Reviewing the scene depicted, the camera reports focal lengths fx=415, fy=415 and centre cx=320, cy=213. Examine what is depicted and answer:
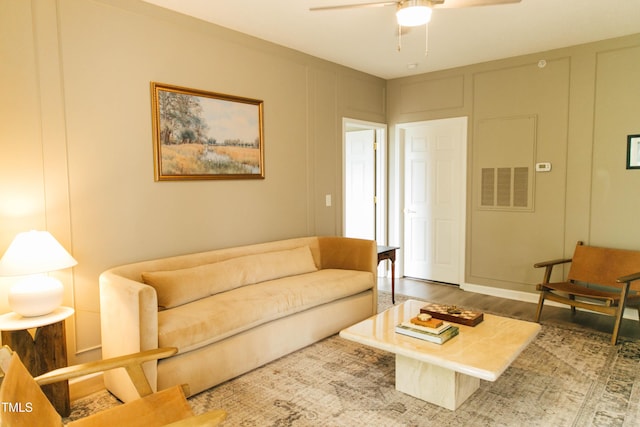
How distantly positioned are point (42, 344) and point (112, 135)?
1439mm

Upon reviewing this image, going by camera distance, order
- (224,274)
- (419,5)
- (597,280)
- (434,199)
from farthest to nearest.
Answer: (434,199)
(597,280)
(224,274)
(419,5)

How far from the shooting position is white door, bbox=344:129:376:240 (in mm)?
5594

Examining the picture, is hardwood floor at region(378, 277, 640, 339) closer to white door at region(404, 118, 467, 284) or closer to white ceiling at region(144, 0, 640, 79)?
white door at region(404, 118, 467, 284)

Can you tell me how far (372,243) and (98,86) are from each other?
2593mm

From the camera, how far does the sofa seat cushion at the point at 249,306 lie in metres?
2.51

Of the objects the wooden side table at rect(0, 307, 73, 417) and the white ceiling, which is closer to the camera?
the wooden side table at rect(0, 307, 73, 417)

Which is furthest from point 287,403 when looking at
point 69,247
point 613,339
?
point 613,339

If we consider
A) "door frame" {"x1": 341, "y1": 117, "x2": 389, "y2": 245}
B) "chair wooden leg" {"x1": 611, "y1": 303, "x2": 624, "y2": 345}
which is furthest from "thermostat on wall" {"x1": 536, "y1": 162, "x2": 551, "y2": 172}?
"door frame" {"x1": 341, "y1": 117, "x2": 389, "y2": 245}

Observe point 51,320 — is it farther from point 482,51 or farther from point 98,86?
point 482,51

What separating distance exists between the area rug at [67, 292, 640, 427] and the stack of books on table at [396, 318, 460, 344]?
15.7 inches

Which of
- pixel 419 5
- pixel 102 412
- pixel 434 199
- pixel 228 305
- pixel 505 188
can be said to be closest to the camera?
pixel 102 412

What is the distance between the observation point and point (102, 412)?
169 cm

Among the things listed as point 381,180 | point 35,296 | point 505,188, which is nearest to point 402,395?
point 35,296

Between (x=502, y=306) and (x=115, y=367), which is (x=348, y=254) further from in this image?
(x=115, y=367)
